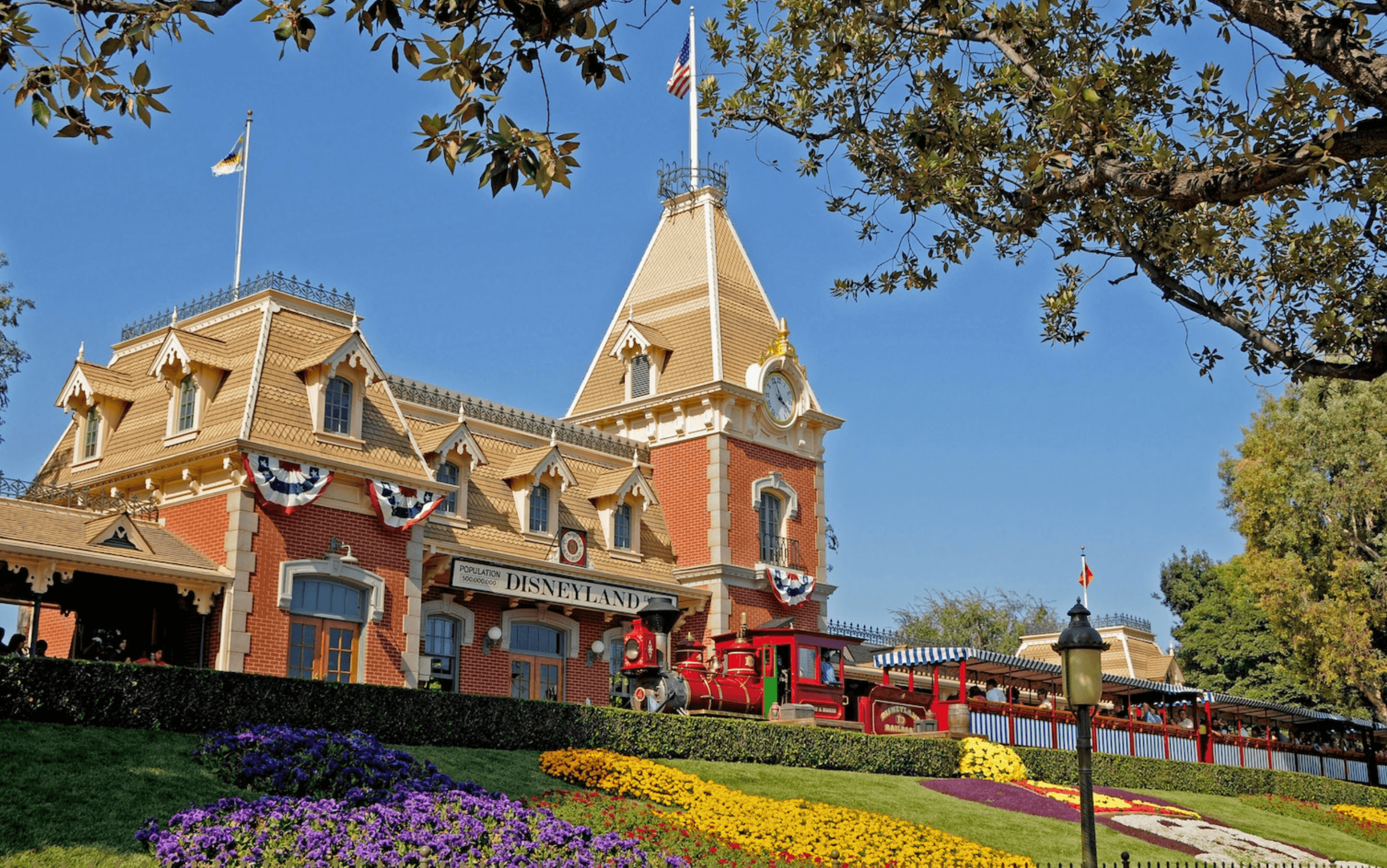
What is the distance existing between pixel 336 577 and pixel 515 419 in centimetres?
→ 889

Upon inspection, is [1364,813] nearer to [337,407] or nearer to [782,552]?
[782,552]

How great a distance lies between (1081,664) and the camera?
39.8ft

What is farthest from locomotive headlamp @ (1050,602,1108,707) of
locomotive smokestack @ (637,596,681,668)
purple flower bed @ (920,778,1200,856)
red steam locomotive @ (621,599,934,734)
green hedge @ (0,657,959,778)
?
locomotive smokestack @ (637,596,681,668)

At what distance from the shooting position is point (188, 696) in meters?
16.1

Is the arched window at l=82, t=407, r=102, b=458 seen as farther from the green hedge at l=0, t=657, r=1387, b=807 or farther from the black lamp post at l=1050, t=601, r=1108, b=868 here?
the black lamp post at l=1050, t=601, r=1108, b=868

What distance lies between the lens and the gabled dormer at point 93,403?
25625 millimetres

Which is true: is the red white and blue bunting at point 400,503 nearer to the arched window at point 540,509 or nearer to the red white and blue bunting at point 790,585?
the arched window at point 540,509

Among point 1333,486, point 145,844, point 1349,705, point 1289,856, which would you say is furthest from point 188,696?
point 1349,705

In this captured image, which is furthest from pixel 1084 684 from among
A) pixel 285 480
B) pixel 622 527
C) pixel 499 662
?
pixel 622 527

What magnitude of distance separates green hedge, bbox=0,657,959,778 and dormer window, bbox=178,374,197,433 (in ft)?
28.1

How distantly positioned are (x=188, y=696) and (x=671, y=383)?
19066mm

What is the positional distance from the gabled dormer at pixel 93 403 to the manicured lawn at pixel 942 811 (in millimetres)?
13247

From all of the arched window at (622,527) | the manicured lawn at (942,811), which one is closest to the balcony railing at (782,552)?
the arched window at (622,527)

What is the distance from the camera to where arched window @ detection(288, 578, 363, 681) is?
75.3ft
